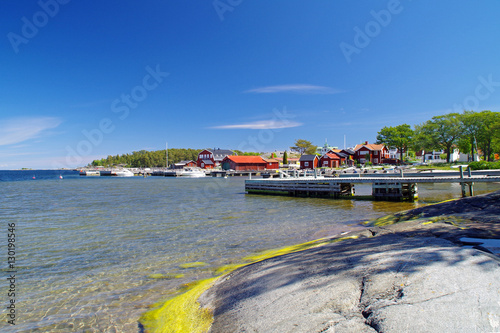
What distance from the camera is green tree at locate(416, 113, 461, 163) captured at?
6625 cm

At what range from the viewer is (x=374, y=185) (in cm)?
2612

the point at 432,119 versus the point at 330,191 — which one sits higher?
the point at 432,119

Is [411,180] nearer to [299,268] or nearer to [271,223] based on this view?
[271,223]

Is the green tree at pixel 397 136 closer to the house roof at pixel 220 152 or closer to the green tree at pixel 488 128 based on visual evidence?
the green tree at pixel 488 128

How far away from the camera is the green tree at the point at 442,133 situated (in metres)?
66.2

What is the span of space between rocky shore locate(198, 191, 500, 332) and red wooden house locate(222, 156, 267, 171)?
92762 millimetres

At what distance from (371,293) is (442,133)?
76.6m

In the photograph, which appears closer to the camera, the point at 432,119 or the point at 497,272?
the point at 497,272

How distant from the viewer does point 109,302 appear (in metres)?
6.62

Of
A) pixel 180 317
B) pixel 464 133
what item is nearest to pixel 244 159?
pixel 464 133

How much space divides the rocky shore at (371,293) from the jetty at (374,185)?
19657 millimetres

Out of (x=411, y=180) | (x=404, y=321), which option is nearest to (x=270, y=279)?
(x=404, y=321)

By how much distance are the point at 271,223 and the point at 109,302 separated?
1026cm

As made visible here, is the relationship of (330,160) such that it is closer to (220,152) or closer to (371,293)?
(220,152)
